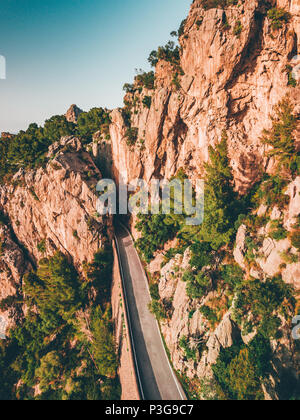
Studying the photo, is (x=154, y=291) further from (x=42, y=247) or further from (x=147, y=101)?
(x=147, y=101)

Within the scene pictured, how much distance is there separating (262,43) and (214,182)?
70.5ft

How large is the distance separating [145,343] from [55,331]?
80.4 ft

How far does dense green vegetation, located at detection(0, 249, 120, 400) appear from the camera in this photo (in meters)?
36.0

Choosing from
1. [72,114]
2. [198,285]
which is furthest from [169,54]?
[72,114]

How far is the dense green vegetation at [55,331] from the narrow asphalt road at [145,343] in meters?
6.19

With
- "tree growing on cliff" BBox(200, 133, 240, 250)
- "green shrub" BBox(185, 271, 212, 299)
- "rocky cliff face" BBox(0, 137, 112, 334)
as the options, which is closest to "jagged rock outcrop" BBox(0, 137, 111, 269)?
"rocky cliff face" BBox(0, 137, 112, 334)

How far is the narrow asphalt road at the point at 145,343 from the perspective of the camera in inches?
975

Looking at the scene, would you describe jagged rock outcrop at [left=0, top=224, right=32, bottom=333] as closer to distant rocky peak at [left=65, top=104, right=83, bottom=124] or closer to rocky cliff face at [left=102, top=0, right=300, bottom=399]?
rocky cliff face at [left=102, top=0, right=300, bottom=399]

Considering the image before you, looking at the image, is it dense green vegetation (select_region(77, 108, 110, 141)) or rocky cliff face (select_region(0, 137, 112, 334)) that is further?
dense green vegetation (select_region(77, 108, 110, 141))

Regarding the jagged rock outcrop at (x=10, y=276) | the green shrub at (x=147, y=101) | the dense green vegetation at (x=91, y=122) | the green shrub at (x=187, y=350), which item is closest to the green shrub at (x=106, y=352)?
the green shrub at (x=187, y=350)

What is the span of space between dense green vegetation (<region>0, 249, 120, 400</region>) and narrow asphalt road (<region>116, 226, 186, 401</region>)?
20.3ft

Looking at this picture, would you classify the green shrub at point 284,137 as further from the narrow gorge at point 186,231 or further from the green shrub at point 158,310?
the green shrub at point 158,310
